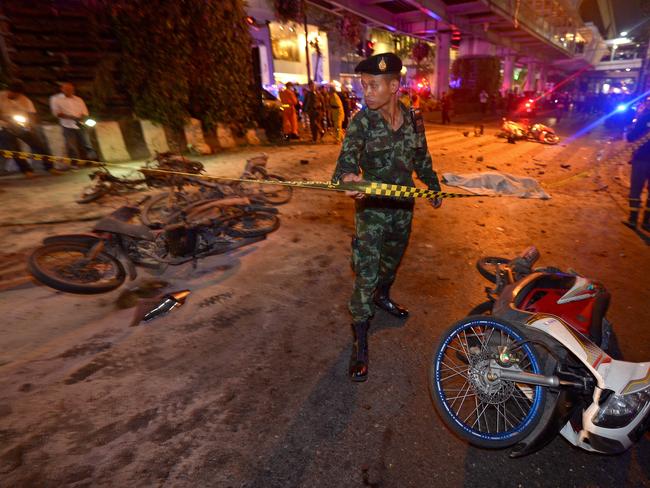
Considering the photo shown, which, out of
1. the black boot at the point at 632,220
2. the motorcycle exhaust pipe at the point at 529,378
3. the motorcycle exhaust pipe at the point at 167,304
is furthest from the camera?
the black boot at the point at 632,220

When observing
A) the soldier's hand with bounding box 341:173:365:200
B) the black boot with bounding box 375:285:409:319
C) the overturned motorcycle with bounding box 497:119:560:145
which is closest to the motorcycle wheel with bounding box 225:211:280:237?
the black boot with bounding box 375:285:409:319

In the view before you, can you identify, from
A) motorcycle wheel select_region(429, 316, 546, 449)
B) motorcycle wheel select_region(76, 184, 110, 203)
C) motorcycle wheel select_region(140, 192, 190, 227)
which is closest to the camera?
motorcycle wheel select_region(429, 316, 546, 449)

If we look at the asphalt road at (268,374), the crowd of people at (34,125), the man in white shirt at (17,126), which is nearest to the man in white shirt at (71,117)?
the crowd of people at (34,125)

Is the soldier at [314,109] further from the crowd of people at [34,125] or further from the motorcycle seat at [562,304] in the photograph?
the motorcycle seat at [562,304]

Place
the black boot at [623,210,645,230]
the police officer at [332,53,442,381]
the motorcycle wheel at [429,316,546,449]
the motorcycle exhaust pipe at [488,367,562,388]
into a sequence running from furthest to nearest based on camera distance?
the black boot at [623,210,645,230], the police officer at [332,53,442,381], the motorcycle wheel at [429,316,546,449], the motorcycle exhaust pipe at [488,367,562,388]

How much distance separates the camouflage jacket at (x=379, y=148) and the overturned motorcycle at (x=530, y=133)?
14999 millimetres

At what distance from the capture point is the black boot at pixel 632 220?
20.5ft

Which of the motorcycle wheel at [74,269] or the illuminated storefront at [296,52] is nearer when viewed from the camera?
the motorcycle wheel at [74,269]

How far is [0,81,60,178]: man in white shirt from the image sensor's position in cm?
885

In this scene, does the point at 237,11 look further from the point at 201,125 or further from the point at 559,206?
the point at 559,206

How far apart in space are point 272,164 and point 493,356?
9705 millimetres

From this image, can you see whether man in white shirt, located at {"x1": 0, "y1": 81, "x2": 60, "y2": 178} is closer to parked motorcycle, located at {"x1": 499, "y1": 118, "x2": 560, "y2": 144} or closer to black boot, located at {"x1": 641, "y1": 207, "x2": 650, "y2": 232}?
black boot, located at {"x1": 641, "y1": 207, "x2": 650, "y2": 232}

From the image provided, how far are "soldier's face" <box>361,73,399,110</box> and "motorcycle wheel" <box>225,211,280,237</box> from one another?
122 inches

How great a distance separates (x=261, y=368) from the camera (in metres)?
3.05
